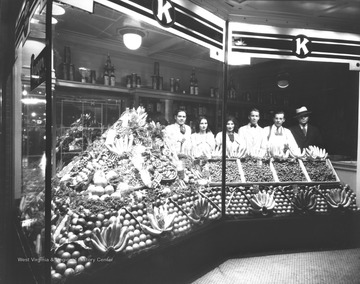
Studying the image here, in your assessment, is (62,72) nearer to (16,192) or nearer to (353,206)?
(16,192)

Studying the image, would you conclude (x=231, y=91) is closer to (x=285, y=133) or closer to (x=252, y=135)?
(x=252, y=135)

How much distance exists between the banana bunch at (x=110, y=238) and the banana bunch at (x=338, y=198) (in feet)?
9.81

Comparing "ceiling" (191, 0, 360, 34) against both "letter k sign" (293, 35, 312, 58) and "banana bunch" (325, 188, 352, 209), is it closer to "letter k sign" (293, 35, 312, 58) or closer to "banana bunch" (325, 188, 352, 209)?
"letter k sign" (293, 35, 312, 58)

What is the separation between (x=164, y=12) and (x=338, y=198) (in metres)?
3.35

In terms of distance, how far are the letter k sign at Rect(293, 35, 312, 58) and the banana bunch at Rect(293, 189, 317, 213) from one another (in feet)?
6.31

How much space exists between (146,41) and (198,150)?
3.11 m

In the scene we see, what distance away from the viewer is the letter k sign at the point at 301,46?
4.17m

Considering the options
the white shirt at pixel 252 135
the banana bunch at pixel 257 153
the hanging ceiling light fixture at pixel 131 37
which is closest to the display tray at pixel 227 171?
the banana bunch at pixel 257 153

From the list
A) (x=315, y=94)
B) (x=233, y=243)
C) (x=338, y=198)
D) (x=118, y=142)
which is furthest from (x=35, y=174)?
(x=315, y=94)

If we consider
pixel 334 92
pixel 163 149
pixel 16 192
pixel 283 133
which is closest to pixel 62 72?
pixel 16 192

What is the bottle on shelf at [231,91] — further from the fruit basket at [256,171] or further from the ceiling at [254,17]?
the fruit basket at [256,171]

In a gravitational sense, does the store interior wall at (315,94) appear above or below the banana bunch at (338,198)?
above

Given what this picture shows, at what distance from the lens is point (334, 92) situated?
26.1ft

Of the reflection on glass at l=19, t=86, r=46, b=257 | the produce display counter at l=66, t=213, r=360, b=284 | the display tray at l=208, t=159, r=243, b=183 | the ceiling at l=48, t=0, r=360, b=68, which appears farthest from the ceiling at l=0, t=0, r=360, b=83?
the produce display counter at l=66, t=213, r=360, b=284
